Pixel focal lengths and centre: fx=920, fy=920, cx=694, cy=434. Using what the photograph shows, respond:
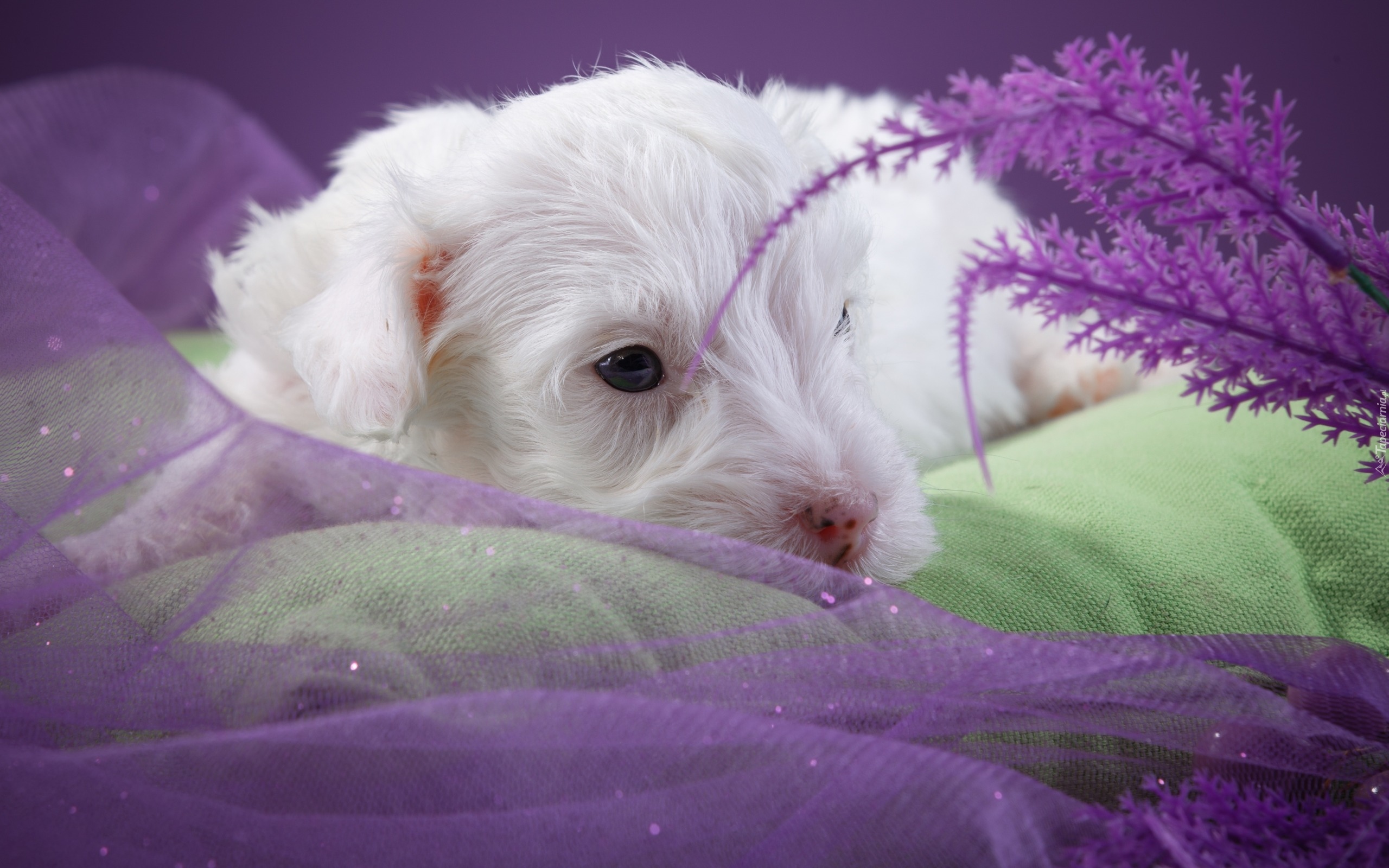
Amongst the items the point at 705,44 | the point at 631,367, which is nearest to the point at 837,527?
the point at 631,367

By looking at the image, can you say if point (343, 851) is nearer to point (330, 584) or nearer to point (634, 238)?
point (330, 584)

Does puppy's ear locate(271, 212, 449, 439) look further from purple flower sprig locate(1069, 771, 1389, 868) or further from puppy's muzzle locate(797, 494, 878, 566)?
purple flower sprig locate(1069, 771, 1389, 868)

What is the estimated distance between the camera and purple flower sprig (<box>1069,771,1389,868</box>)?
0.46 meters

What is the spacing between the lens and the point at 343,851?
0.55 m

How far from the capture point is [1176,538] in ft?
2.97

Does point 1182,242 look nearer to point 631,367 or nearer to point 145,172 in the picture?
point 631,367

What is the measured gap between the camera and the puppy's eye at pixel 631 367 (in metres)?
0.94

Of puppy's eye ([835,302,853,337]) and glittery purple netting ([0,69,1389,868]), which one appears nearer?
glittery purple netting ([0,69,1389,868])

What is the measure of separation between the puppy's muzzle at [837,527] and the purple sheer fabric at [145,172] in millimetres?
1329

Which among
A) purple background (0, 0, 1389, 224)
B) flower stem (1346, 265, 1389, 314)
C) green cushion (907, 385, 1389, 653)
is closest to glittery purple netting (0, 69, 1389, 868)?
green cushion (907, 385, 1389, 653)

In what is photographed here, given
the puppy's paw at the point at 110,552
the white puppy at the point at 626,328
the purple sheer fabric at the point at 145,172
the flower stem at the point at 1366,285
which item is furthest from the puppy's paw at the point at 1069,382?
the purple sheer fabric at the point at 145,172

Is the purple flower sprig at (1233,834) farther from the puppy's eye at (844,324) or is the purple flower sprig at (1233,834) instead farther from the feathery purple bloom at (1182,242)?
the puppy's eye at (844,324)

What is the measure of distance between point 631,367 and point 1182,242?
539mm

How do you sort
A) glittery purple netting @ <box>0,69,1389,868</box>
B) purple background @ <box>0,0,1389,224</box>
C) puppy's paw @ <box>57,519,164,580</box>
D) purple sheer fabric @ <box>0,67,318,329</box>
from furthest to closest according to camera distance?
purple background @ <box>0,0,1389,224</box>, purple sheer fabric @ <box>0,67,318,329</box>, puppy's paw @ <box>57,519,164,580</box>, glittery purple netting @ <box>0,69,1389,868</box>
